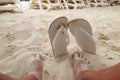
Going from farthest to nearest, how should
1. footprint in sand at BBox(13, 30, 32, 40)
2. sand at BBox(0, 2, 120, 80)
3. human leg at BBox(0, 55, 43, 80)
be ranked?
footprint in sand at BBox(13, 30, 32, 40) → sand at BBox(0, 2, 120, 80) → human leg at BBox(0, 55, 43, 80)

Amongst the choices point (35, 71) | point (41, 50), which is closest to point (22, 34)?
point (41, 50)

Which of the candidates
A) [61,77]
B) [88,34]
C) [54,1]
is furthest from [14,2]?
[61,77]

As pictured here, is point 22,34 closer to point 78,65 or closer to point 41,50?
point 41,50

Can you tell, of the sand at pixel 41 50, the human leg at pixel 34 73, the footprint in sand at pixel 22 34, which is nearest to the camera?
the human leg at pixel 34 73

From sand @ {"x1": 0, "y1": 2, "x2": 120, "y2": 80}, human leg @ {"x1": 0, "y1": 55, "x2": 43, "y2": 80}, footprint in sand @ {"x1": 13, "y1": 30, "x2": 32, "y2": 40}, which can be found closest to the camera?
human leg @ {"x1": 0, "y1": 55, "x2": 43, "y2": 80}

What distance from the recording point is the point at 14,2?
3533mm

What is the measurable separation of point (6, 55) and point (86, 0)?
3463 millimetres

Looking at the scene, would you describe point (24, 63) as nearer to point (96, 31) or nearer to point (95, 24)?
point (96, 31)

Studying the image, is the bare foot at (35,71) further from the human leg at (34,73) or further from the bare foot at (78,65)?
the bare foot at (78,65)

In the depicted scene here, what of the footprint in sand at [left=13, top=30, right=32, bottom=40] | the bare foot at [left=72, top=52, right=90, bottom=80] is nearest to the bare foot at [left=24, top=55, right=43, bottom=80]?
the bare foot at [left=72, top=52, right=90, bottom=80]

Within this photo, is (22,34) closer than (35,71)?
No

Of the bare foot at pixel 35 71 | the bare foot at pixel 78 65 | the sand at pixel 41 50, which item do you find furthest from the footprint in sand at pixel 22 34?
the bare foot at pixel 78 65

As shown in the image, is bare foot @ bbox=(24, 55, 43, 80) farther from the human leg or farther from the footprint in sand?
the footprint in sand

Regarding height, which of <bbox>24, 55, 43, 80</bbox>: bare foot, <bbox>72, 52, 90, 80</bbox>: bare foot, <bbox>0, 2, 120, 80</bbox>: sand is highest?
<bbox>24, 55, 43, 80</bbox>: bare foot
